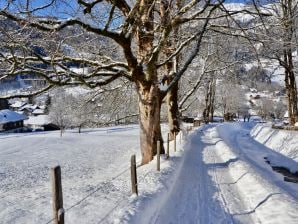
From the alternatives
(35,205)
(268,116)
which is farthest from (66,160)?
(268,116)

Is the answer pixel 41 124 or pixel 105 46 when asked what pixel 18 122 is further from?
pixel 105 46

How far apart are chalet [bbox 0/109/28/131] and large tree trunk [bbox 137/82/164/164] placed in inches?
2255

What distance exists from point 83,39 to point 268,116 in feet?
339

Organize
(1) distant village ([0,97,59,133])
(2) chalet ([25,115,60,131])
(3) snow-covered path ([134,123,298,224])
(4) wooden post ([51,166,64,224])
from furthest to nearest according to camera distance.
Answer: (2) chalet ([25,115,60,131]), (1) distant village ([0,97,59,133]), (3) snow-covered path ([134,123,298,224]), (4) wooden post ([51,166,64,224])

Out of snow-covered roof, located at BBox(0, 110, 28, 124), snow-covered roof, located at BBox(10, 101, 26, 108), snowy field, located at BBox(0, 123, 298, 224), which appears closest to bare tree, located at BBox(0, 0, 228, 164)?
snowy field, located at BBox(0, 123, 298, 224)

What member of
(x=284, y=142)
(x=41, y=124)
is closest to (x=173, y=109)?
(x=284, y=142)

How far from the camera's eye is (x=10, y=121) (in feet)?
224

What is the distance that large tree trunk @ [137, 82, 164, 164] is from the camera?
45.3 ft

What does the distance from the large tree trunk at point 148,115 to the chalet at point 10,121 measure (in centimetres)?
5728

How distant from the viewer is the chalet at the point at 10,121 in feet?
219

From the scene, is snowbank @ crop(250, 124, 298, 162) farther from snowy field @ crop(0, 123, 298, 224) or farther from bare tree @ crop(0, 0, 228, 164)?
bare tree @ crop(0, 0, 228, 164)

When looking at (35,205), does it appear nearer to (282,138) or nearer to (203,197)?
(203,197)

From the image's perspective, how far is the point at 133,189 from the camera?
27.5 feet

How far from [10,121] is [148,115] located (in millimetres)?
60115
